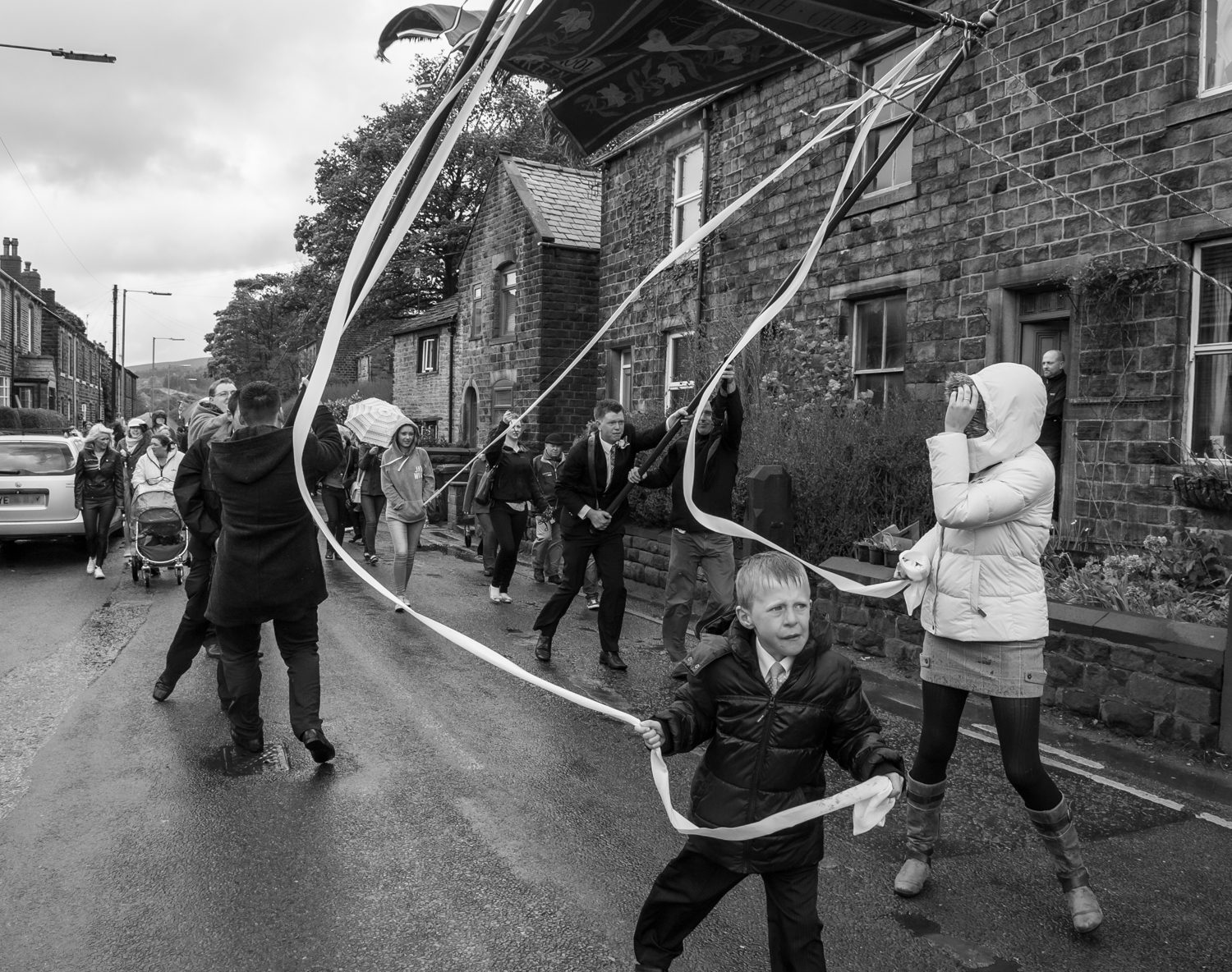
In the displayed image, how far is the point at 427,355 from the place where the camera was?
33.8 meters

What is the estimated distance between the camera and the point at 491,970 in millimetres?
3240

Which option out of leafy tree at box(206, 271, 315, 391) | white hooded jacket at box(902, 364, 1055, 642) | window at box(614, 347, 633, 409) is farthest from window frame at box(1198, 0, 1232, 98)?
leafy tree at box(206, 271, 315, 391)

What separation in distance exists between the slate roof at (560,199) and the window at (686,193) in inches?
235

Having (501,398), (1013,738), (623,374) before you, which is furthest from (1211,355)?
(501,398)

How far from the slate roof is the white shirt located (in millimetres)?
21545

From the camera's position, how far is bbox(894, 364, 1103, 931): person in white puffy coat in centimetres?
359

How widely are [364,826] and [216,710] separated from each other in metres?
2.30

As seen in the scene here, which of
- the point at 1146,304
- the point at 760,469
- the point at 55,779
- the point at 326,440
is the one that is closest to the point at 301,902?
the point at 55,779

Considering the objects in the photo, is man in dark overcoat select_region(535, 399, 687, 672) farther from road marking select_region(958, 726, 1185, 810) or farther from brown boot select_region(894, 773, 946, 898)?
brown boot select_region(894, 773, 946, 898)

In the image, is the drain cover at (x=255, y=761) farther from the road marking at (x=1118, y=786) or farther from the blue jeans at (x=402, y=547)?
the blue jeans at (x=402, y=547)

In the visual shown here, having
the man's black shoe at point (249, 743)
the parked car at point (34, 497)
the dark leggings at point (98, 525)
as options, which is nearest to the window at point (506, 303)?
the parked car at point (34, 497)

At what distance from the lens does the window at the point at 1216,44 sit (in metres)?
9.08

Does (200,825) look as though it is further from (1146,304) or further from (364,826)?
(1146,304)

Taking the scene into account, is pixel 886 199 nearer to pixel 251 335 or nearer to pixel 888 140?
pixel 888 140
